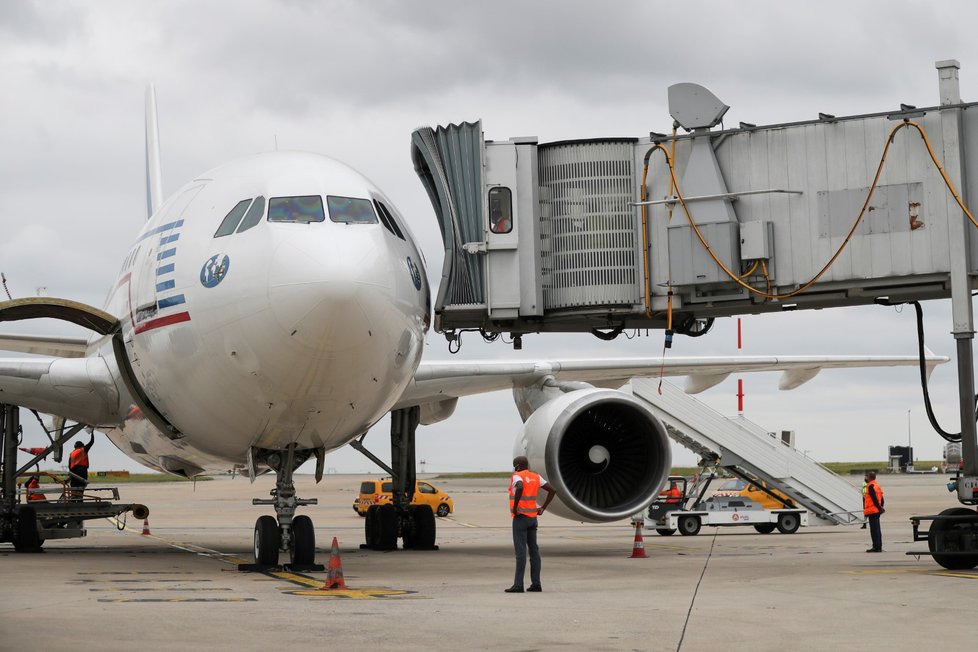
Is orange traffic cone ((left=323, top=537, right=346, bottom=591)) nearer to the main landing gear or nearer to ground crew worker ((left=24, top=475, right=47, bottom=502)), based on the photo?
the main landing gear

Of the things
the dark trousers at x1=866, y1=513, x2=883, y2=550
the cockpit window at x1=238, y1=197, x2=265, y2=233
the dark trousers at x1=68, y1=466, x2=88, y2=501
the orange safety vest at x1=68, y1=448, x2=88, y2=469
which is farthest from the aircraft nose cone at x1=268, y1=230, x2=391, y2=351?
the orange safety vest at x1=68, y1=448, x2=88, y2=469

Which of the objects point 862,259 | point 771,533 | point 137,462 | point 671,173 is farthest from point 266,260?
point 771,533

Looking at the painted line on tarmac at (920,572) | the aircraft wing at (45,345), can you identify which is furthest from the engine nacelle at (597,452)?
the aircraft wing at (45,345)

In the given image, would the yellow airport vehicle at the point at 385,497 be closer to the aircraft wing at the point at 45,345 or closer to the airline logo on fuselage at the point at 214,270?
the aircraft wing at the point at 45,345

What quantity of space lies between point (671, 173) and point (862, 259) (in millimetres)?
2148

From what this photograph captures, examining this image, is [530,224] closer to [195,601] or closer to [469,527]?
[195,601]

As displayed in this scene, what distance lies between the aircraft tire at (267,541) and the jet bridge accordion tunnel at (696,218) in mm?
3014

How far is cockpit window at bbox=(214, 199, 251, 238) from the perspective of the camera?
11273 mm

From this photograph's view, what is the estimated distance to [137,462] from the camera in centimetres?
1708

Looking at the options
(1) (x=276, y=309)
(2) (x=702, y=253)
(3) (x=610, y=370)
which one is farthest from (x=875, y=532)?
(1) (x=276, y=309)

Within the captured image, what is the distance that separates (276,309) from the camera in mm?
10391

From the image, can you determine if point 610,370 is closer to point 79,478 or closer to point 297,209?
point 297,209

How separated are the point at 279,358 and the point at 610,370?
8.45 m

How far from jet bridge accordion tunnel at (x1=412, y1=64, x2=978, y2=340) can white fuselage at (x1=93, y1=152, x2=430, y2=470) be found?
68.3 inches
